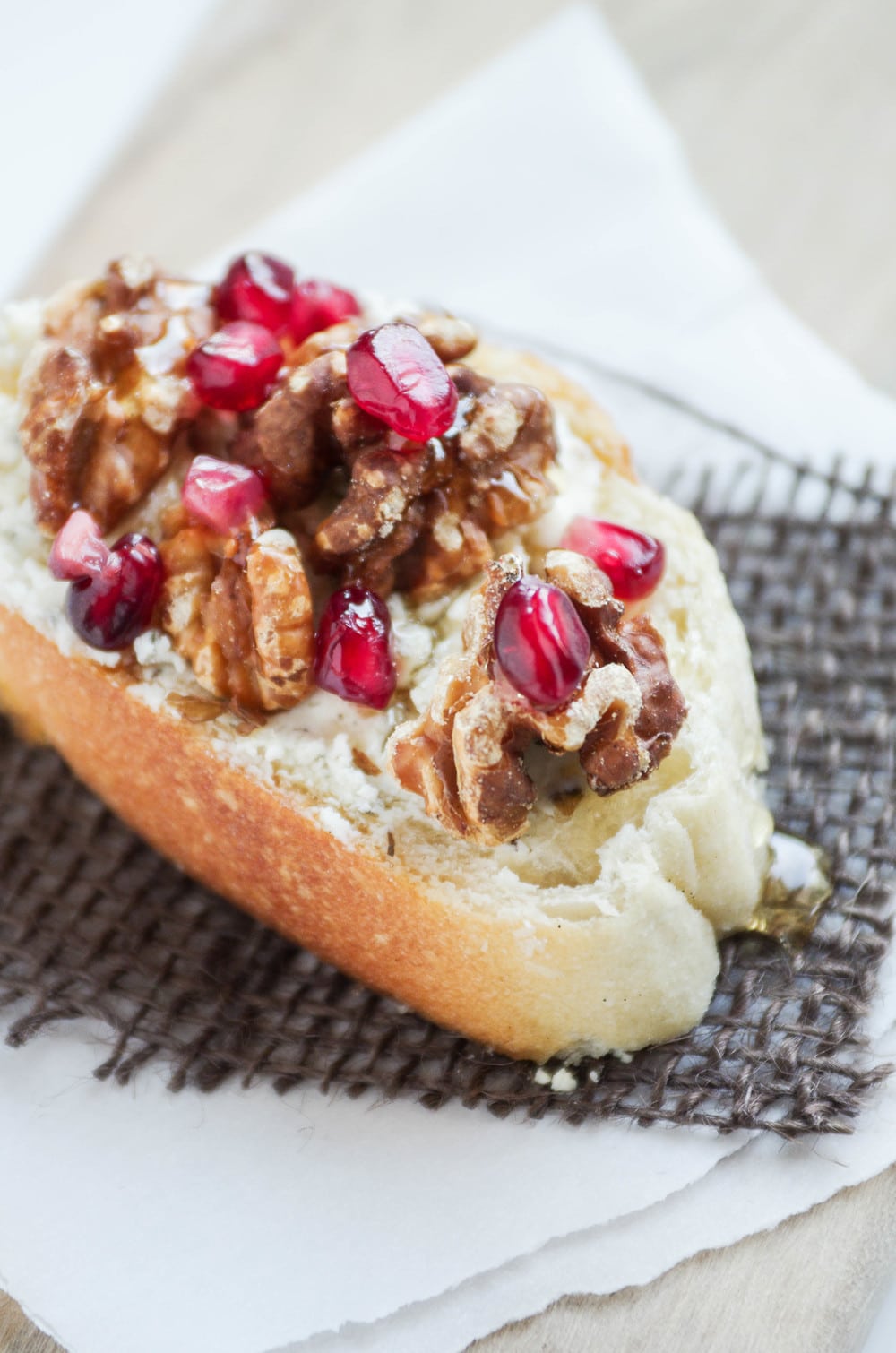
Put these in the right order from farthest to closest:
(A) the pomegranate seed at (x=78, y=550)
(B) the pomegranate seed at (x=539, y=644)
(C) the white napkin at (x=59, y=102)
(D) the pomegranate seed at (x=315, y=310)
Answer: (C) the white napkin at (x=59, y=102) → (D) the pomegranate seed at (x=315, y=310) → (A) the pomegranate seed at (x=78, y=550) → (B) the pomegranate seed at (x=539, y=644)

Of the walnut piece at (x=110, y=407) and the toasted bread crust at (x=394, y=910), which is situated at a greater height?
the walnut piece at (x=110, y=407)

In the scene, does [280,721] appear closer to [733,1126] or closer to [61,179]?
[733,1126]

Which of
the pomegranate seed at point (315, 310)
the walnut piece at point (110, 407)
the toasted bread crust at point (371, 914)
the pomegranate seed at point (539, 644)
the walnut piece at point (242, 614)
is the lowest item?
the toasted bread crust at point (371, 914)

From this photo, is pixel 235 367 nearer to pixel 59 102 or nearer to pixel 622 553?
pixel 622 553

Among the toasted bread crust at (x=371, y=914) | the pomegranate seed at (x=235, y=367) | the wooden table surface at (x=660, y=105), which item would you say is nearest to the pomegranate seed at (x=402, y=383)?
the pomegranate seed at (x=235, y=367)

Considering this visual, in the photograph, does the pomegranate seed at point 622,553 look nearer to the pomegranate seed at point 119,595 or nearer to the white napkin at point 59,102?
the pomegranate seed at point 119,595

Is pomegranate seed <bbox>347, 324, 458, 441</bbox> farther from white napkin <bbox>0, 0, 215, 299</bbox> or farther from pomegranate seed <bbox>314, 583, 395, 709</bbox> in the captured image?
white napkin <bbox>0, 0, 215, 299</bbox>

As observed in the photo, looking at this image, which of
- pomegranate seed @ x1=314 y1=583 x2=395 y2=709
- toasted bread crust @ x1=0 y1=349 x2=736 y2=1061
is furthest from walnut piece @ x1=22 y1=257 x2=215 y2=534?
pomegranate seed @ x1=314 y1=583 x2=395 y2=709
